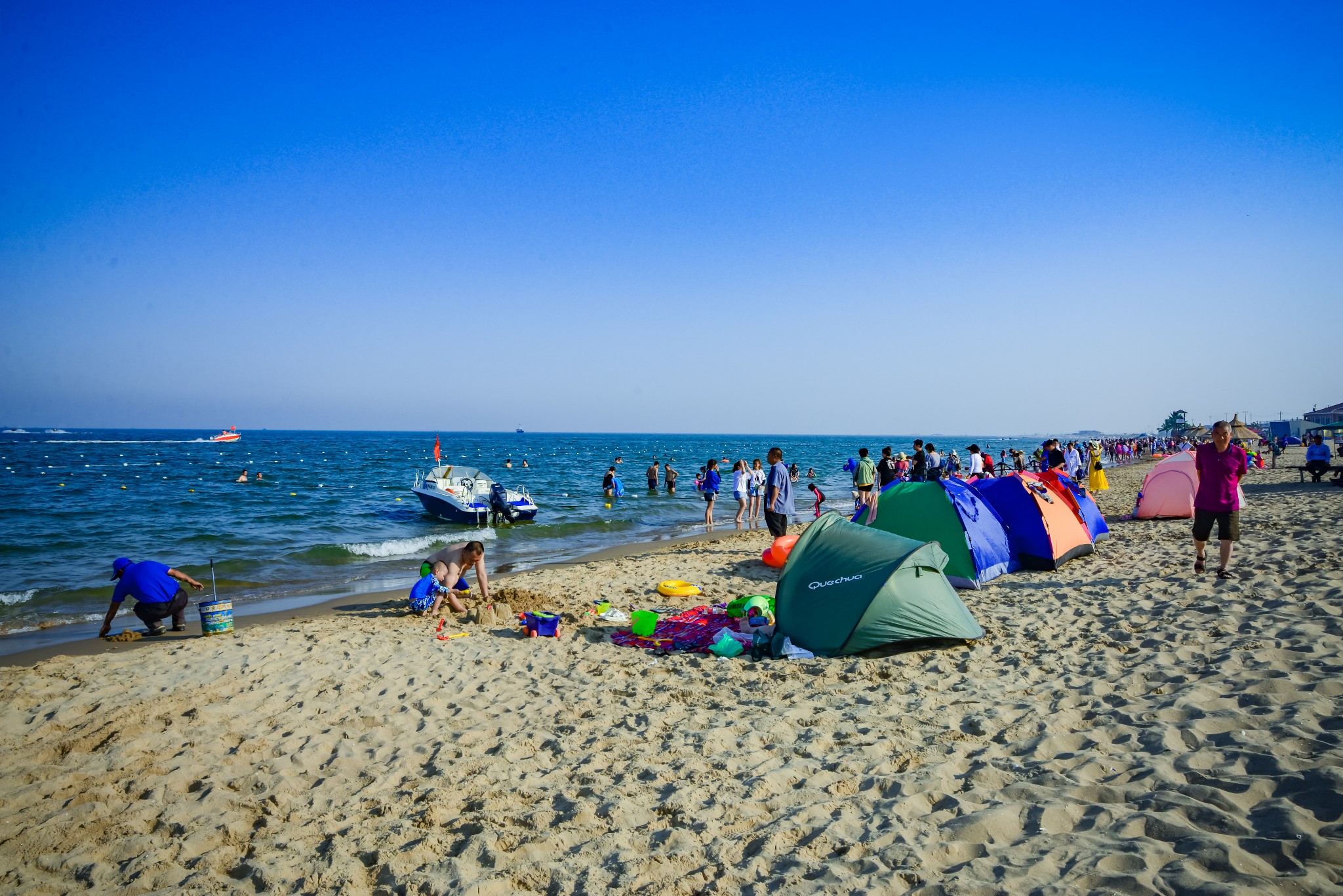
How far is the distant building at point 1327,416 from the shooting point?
53.0 m

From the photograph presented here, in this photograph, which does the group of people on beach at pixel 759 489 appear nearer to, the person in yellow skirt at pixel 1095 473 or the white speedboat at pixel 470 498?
the white speedboat at pixel 470 498

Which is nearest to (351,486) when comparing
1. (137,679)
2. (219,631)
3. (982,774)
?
(219,631)

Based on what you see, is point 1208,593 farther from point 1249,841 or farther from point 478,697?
point 478,697

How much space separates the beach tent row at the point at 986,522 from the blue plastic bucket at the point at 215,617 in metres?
8.80

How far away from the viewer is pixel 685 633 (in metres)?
8.05

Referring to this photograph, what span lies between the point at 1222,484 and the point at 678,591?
23.2 feet

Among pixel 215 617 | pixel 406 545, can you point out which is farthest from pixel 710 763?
pixel 406 545

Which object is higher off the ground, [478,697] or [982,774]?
[982,774]

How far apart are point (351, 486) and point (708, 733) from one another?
3493 cm

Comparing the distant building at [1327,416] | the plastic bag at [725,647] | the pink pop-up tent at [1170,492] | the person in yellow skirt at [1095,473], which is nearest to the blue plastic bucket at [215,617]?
the plastic bag at [725,647]

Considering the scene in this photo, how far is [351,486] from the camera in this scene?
35688 mm

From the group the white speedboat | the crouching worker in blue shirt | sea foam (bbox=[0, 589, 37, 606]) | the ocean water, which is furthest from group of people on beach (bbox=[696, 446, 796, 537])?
sea foam (bbox=[0, 589, 37, 606])

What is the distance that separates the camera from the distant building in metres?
53.0

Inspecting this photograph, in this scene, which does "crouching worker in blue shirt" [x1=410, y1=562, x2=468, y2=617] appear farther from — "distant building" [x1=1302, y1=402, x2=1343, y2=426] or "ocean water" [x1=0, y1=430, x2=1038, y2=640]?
"distant building" [x1=1302, y1=402, x2=1343, y2=426]
